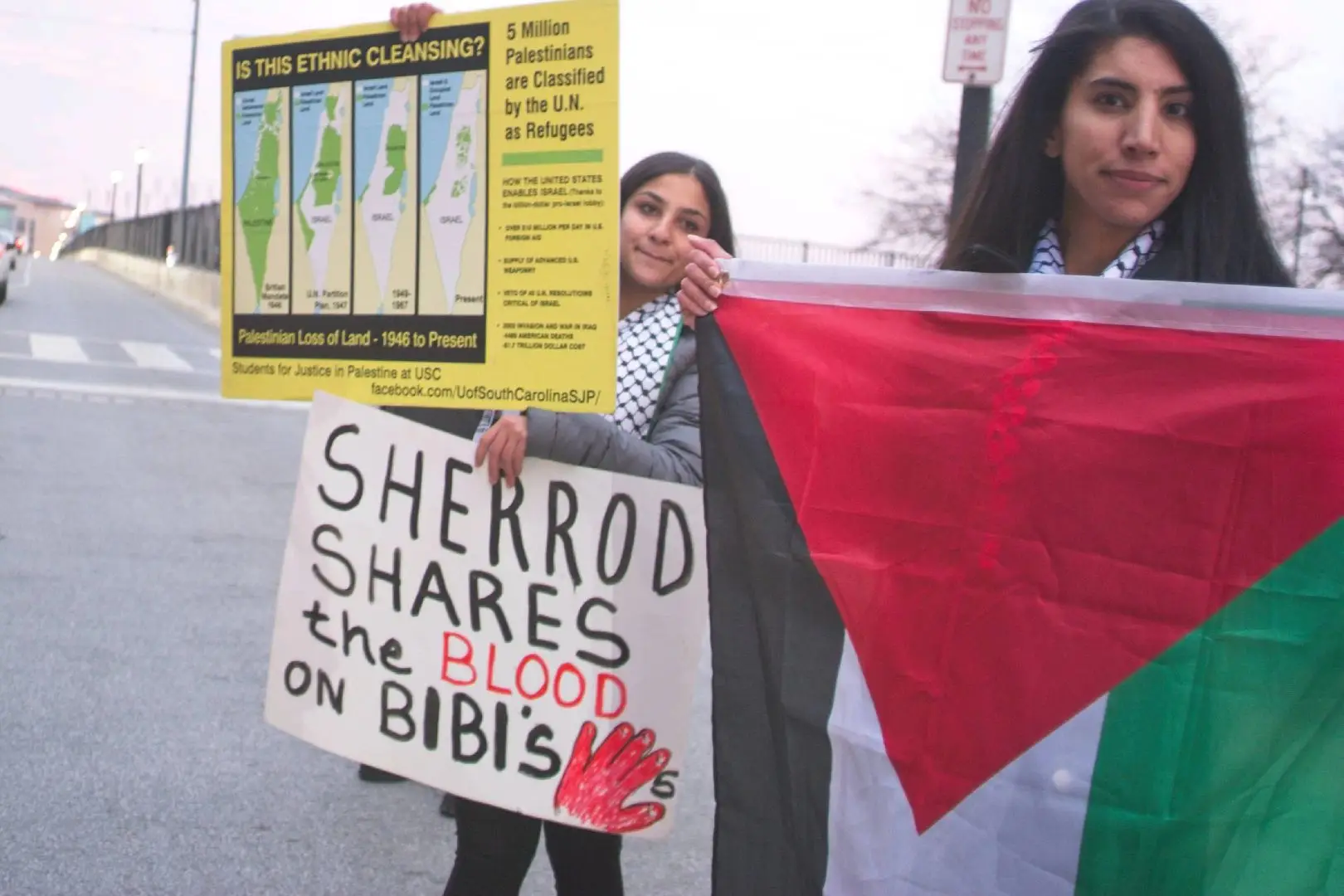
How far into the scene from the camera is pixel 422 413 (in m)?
3.41

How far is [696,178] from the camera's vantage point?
3.06 meters

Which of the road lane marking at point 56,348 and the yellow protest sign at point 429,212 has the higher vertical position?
the yellow protest sign at point 429,212

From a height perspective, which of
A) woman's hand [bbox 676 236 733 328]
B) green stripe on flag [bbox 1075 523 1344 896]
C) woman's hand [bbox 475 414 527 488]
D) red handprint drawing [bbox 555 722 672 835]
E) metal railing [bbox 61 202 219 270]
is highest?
metal railing [bbox 61 202 219 270]

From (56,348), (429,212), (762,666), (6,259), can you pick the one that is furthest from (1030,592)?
(6,259)

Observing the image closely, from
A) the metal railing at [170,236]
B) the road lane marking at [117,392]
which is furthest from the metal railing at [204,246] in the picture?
the road lane marking at [117,392]

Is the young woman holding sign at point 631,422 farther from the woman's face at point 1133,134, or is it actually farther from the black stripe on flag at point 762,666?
the woman's face at point 1133,134

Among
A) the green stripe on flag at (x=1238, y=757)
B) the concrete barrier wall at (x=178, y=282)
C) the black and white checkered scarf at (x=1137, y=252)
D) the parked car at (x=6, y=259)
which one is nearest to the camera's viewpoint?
the green stripe on flag at (x=1238, y=757)

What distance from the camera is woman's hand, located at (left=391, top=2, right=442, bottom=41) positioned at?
2.72 metres

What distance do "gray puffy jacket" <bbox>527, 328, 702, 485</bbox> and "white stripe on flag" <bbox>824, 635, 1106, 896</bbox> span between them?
706mm

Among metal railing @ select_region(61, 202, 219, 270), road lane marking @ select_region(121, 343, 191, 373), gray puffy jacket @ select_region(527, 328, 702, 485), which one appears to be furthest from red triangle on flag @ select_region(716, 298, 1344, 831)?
metal railing @ select_region(61, 202, 219, 270)

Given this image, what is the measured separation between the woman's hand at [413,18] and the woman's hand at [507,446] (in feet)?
2.29

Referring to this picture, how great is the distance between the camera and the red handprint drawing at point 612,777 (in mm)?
2725

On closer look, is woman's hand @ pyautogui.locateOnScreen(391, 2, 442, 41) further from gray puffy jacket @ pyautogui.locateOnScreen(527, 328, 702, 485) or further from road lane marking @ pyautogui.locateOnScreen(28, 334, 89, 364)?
road lane marking @ pyautogui.locateOnScreen(28, 334, 89, 364)

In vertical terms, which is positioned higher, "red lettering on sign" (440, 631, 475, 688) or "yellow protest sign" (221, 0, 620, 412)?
"yellow protest sign" (221, 0, 620, 412)
